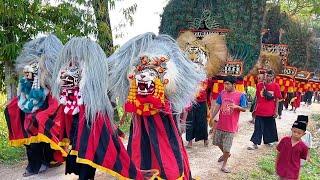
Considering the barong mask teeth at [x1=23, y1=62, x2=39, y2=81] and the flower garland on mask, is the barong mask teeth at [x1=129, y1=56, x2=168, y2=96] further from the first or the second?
the barong mask teeth at [x1=23, y1=62, x2=39, y2=81]

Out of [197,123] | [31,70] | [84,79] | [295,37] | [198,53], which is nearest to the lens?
[84,79]

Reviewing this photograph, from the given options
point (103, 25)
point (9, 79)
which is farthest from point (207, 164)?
point (9, 79)

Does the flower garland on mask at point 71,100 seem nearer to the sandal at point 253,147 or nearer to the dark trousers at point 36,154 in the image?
the dark trousers at point 36,154

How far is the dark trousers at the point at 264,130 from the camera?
26.5 feet

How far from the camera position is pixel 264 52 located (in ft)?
38.8


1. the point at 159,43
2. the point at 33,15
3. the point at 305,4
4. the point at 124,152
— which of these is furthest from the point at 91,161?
the point at 305,4

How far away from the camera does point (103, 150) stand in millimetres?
4434

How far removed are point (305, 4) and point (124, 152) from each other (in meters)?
16.8

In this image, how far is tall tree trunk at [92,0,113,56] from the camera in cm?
798

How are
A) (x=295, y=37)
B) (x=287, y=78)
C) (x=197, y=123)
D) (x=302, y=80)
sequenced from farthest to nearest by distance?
(x=295, y=37) < (x=302, y=80) < (x=287, y=78) < (x=197, y=123)

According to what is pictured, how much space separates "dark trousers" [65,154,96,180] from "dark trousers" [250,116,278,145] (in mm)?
3958

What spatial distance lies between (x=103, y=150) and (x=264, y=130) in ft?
14.9

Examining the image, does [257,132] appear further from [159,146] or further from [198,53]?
[159,146]

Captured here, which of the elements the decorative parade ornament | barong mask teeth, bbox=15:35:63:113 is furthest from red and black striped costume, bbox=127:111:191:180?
the decorative parade ornament
